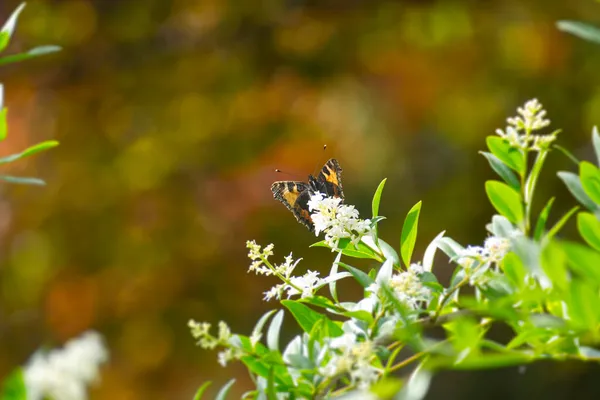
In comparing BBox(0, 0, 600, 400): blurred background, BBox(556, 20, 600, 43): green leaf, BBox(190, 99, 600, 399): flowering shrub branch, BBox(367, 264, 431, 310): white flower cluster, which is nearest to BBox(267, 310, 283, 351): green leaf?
BBox(190, 99, 600, 399): flowering shrub branch

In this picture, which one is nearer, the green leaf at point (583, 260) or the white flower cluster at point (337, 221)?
the green leaf at point (583, 260)

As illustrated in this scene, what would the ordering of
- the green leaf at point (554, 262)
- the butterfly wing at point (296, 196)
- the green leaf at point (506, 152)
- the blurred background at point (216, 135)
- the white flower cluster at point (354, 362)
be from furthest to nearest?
the blurred background at point (216, 135) → the butterfly wing at point (296, 196) → the green leaf at point (506, 152) → the white flower cluster at point (354, 362) → the green leaf at point (554, 262)

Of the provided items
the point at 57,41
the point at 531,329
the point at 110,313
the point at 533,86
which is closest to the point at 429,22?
the point at 533,86

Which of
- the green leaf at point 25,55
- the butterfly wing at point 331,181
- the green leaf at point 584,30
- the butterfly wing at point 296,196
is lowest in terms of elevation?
the butterfly wing at point 296,196

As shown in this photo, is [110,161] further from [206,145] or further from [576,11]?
[576,11]

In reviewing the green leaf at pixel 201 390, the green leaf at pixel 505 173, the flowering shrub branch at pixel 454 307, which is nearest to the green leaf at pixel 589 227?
the flowering shrub branch at pixel 454 307

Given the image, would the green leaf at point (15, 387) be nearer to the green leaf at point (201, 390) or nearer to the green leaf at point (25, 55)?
the green leaf at point (201, 390)

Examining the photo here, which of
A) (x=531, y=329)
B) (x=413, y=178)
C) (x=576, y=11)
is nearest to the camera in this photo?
(x=531, y=329)

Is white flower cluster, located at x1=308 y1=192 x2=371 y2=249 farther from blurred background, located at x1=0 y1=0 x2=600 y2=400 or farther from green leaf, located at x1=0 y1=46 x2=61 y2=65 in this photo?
blurred background, located at x1=0 y1=0 x2=600 y2=400
